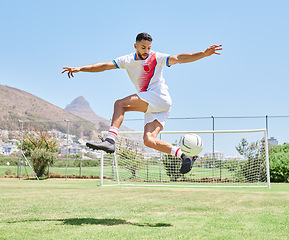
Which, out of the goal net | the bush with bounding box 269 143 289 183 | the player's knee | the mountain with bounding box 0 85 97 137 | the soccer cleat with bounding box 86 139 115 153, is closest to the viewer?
the soccer cleat with bounding box 86 139 115 153

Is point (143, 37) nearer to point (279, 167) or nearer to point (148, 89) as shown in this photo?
point (148, 89)

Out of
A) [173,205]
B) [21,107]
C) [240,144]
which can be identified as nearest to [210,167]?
[240,144]

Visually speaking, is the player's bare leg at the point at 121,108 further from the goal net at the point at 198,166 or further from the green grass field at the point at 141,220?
the goal net at the point at 198,166

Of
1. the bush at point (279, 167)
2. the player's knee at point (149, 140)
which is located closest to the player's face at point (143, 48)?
the player's knee at point (149, 140)

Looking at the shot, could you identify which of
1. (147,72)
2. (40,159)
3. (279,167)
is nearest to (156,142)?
(147,72)

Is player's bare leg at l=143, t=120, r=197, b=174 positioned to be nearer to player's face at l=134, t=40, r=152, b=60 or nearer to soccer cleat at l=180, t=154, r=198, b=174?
soccer cleat at l=180, t=154, r=198, b=174

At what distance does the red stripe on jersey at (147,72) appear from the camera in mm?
5395

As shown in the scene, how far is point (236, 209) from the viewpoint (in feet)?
18.9

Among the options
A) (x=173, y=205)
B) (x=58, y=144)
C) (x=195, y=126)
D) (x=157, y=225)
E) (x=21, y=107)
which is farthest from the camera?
(x=21, y=107)

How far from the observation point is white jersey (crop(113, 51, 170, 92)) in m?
5.39

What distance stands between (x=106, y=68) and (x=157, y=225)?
263cm

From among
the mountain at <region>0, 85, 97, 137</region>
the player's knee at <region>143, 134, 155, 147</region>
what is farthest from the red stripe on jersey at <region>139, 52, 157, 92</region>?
the mountain at <region>0, 85, 97, 137</region>

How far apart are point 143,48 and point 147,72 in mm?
385

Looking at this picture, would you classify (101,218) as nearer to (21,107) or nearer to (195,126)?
(195,126)
